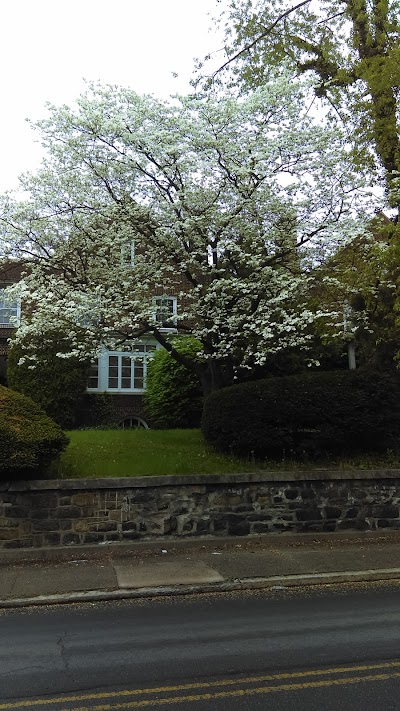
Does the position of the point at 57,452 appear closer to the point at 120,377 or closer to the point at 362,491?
the point at 362,491

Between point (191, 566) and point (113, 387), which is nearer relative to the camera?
point (191, 566)

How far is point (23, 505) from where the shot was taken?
359 inches

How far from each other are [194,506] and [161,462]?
4.37 feet

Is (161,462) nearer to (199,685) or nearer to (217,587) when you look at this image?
(217,587)

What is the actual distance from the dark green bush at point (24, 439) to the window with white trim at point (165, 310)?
3051mm

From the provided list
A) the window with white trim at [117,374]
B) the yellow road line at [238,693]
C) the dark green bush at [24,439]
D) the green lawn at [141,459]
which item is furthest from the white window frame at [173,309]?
the window with white trim at [117,374]

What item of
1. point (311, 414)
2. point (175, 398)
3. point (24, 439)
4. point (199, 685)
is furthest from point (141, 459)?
point (175, 398)

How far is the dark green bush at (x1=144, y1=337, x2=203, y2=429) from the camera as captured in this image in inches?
771

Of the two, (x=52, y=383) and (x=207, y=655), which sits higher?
(x=52, y=383)

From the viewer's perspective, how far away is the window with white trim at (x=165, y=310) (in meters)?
11.6

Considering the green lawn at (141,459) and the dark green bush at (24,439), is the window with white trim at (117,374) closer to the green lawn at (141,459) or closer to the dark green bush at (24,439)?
the green lawn at (141,459)

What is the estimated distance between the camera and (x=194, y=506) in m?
9.69

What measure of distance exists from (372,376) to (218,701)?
7.66 metres

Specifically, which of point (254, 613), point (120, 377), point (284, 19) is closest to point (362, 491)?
point (254, 613)
